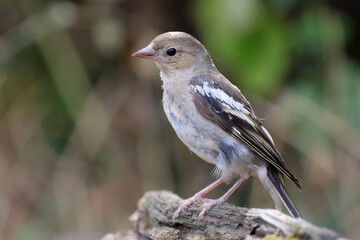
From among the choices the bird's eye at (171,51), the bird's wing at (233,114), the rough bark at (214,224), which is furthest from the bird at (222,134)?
the bird's eye at (171,51)

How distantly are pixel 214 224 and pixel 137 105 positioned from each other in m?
4.54

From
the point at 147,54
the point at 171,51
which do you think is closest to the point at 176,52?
the point at 171,51

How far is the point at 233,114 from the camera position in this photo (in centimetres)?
500

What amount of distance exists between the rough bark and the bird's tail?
62cm

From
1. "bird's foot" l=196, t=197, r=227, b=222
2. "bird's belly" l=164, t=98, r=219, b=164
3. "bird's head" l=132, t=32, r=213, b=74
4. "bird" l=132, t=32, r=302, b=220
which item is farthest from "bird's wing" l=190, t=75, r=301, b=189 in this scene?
"bird's foot" l=196, t=197, r=227, b=222

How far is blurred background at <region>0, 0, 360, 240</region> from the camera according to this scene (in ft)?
24.7

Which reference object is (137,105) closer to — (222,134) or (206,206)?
(222,134)

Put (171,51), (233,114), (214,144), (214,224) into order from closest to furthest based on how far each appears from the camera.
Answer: (214,224)
(214,144)
(233,114)
(171,51)

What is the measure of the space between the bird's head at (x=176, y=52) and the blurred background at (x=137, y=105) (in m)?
2.02

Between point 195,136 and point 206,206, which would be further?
point 195,136

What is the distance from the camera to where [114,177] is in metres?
8.47

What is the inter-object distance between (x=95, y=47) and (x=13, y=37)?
121cm

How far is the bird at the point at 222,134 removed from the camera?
484 cm

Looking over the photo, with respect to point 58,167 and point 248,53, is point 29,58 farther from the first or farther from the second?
point 248,53
